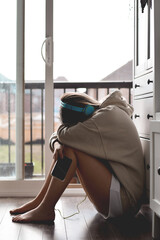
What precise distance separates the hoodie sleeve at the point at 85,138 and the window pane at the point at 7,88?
967 millimetres

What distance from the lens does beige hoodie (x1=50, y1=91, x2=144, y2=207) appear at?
198 cm

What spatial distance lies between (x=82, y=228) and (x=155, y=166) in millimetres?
545

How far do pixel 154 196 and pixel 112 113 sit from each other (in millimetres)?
533

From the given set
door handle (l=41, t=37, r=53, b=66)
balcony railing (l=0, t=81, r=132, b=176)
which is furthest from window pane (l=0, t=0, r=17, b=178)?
door handle (l=41, t=37, r=53, b=66)

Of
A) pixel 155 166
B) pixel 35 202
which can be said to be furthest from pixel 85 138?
pixel 35 202

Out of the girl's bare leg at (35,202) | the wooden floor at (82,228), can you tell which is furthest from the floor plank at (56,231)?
the girl's bare leg at (35,202)

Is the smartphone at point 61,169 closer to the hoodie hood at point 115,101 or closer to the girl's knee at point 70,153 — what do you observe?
the girl's knee at point 70,153

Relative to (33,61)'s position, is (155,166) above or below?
below

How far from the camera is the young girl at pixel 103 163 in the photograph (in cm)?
197

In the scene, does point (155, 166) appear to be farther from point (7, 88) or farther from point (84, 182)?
point (7, 88)

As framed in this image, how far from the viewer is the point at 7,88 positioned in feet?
9.34

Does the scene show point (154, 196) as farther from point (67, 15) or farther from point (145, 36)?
point (67, 15)

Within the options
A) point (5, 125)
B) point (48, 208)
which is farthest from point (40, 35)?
point (48, 208)

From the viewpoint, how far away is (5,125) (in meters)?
2.85
